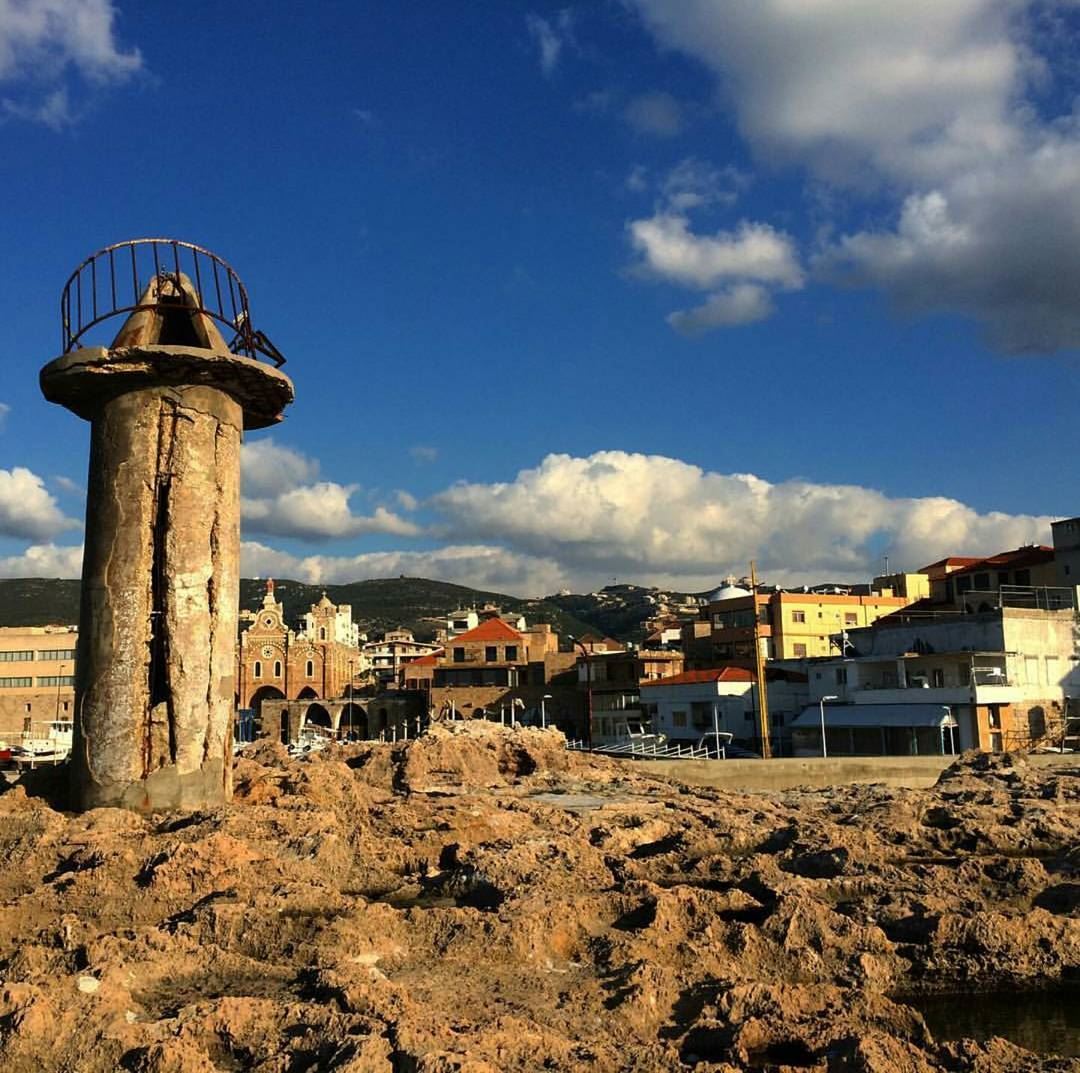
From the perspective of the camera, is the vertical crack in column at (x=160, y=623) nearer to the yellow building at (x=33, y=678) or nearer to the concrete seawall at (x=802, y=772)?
the concrete seawall at (x=802, y=772)

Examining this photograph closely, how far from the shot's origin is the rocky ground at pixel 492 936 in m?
7.21

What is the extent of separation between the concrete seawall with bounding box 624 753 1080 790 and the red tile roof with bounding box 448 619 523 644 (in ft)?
141

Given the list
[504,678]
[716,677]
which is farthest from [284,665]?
[716,677]

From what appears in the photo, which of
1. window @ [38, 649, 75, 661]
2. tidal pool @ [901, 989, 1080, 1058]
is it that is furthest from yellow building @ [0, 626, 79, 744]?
tidal pool @ [901, 989, 1080, 1058]

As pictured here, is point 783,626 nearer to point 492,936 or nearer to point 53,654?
point 53,654

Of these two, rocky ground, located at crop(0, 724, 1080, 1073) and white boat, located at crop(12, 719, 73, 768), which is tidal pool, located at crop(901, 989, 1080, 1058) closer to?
rocky ground, located at crop(0, 724, 1080, 1073)

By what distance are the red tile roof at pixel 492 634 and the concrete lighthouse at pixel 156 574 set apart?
59094 millimetres

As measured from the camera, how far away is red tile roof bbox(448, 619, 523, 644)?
7469cm

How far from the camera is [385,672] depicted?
373 feet

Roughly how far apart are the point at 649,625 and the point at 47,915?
289 feet

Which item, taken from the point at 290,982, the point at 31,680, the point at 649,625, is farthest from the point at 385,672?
the point at 290,982

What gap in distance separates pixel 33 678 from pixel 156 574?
71343 mm

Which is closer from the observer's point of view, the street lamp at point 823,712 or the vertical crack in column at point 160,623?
the vertical crack in column at point 160,623

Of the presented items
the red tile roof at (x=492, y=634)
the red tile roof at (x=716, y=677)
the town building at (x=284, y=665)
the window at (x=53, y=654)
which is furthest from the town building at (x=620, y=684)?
the window at (x=53, y=654)
